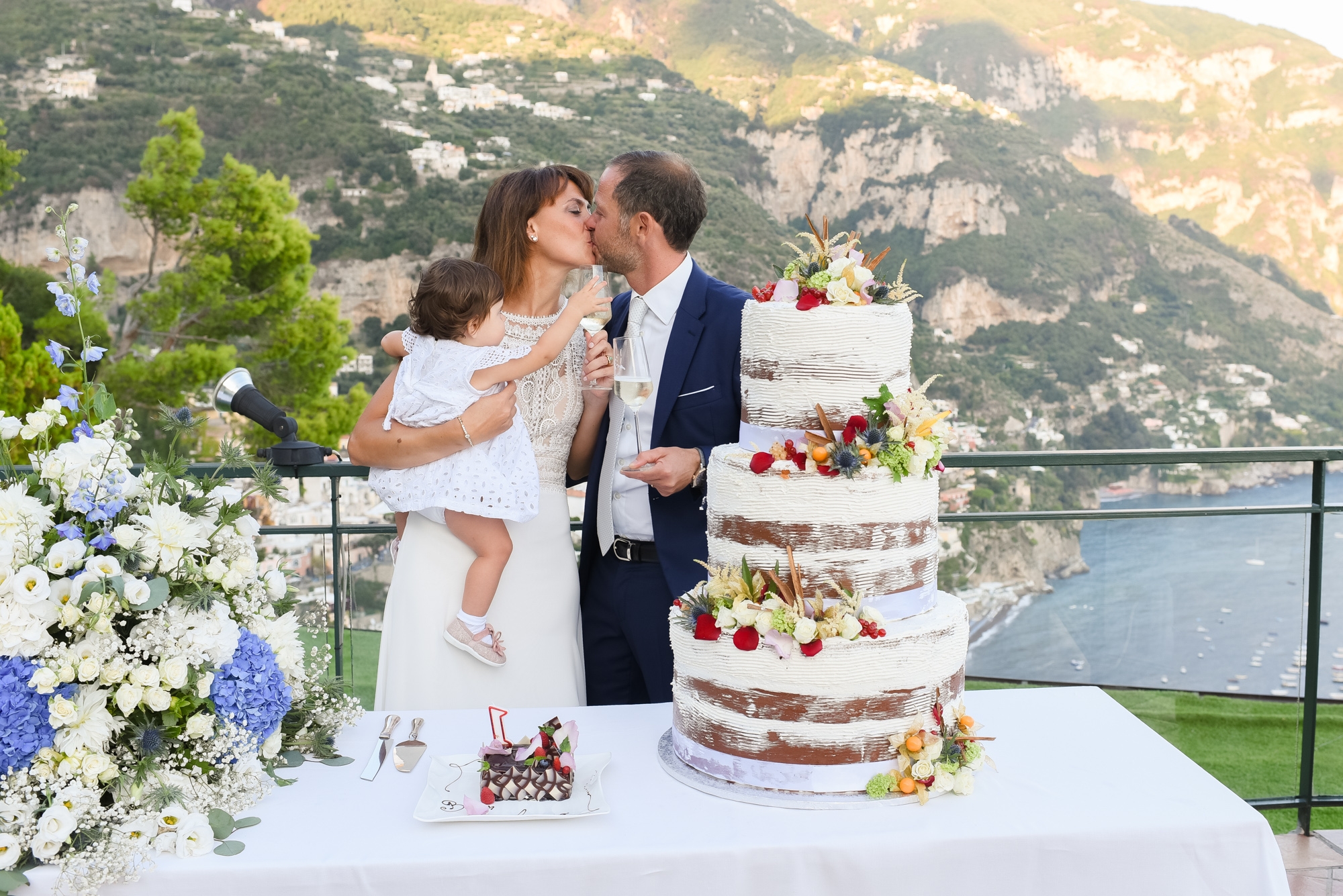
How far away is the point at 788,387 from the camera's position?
1814 millimetres

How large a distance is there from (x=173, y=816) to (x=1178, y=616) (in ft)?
11.5

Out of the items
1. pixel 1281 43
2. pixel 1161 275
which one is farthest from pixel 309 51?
pixel 1281 43

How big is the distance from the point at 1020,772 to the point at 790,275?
0.96m

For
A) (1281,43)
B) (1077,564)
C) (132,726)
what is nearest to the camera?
(132,726)

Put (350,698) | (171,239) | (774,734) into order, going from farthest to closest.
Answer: (171,239)
(350,698)
(774,734)

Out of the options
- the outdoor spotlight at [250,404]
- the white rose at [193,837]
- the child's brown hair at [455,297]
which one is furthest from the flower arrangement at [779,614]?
the outdoor spotlight at [250,404]

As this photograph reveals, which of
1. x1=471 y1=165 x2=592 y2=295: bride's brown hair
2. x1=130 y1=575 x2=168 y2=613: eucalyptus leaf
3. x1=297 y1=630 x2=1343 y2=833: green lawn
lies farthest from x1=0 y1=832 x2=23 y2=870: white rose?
x1=297 y1=630 x2=1343 y2=833: green lawn

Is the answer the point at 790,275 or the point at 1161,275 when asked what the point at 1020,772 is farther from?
the point at 1161,275

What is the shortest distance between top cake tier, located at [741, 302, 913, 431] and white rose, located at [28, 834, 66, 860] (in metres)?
1.25

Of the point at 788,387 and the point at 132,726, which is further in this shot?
the point at 788,387

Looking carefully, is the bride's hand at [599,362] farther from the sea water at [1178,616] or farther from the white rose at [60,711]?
the sea water at [1178,616]

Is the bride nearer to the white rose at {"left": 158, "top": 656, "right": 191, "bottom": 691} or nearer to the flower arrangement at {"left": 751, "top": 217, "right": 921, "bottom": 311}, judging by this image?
the flower arrangement at {"left": 751, "top": 217, "right": 921, "bottom": 311}

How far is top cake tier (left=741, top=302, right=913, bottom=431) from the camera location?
1.78 m

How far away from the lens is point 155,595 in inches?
A: 61.4
